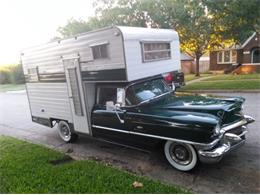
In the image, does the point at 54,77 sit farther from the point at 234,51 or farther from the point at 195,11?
the point at 234,51

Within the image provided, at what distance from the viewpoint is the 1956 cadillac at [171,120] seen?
4449 mm

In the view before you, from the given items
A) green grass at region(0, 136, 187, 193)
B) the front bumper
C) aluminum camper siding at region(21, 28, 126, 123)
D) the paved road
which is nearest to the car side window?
aluminum camper siding at region(21, 28, 126, 123)

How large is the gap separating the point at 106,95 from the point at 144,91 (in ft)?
3.23

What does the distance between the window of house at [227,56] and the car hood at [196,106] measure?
84.6ft

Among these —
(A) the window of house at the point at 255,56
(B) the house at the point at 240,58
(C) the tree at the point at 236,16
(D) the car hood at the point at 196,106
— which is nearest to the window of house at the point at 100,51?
(D) the car hood at the point at 196,106

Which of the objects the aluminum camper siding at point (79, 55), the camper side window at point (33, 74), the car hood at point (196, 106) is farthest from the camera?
the camper side window at point (33, 74)

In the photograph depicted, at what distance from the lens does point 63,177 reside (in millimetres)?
4902

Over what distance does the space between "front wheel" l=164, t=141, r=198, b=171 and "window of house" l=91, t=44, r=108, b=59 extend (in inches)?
91.9

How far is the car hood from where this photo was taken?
4.78m

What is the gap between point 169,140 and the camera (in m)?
4.89

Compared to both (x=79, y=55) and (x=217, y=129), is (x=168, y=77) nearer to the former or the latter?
(x=79, y=55)

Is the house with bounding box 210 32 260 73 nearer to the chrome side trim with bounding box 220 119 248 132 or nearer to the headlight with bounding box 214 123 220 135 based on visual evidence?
the chrome side trim with bounding box 220 119 248 132

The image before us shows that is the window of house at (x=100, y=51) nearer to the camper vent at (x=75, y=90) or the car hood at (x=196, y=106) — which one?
the camper vent at (x=75, y=90)

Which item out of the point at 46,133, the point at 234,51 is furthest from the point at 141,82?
the point at 234,51
